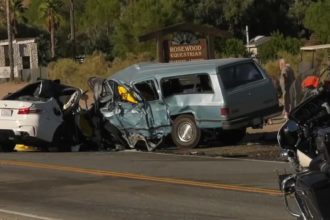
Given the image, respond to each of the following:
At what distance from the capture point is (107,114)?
1748cm

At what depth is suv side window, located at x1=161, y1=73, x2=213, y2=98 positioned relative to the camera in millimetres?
16641

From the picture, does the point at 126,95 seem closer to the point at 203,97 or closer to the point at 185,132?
the point at 185,132

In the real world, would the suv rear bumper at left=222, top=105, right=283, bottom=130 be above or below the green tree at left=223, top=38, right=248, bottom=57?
above

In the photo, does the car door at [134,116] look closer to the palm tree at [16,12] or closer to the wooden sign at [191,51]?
the wooden sign at [191,51]

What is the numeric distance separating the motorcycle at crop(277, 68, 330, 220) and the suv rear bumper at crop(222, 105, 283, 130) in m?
10.6

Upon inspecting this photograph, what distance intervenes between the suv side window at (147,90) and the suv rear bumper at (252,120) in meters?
1.91

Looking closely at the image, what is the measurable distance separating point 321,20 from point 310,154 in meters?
53.1

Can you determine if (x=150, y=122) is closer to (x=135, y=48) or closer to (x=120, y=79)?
→ (x=120, y=79)

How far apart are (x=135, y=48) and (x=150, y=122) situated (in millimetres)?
40251

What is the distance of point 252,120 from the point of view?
55.0ft

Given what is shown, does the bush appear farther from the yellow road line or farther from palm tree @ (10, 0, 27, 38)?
palm tree @ (10, 0, 27, 38)

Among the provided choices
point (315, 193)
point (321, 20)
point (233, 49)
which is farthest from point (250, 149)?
point (321, 20)

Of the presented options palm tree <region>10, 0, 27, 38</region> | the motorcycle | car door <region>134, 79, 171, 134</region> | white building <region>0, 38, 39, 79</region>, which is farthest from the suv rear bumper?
palm tree <region>10, 0, 27, 38</region>

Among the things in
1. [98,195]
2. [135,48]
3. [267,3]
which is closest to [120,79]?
[98,195]
